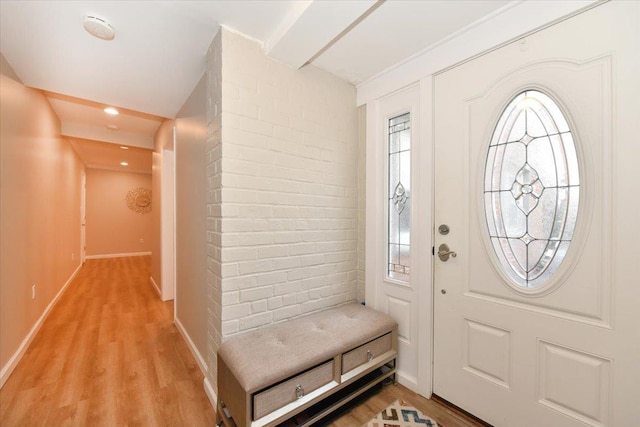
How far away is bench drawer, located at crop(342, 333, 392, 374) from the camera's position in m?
1.52

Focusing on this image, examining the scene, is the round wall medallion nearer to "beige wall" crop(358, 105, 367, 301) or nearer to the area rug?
"beige wall" crop(358, 105, 367, 301)

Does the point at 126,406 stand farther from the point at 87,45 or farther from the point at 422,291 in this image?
the point at 87,45

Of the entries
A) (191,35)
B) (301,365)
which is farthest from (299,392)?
(191,35)

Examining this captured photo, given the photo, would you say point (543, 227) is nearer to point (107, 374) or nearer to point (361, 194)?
point (361, 194)

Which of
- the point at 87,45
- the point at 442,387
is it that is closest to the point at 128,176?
the point at 87,45

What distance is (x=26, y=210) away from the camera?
7.80 ft

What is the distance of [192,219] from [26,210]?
62.4 inches

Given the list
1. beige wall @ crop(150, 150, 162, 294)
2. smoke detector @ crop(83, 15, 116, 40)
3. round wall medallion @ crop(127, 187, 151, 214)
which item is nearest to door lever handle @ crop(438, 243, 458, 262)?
smoke detector @ crop(83, 15, 116, 40)

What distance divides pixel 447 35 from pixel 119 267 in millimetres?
7052

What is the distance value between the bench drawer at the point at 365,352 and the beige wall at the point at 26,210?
242 cm

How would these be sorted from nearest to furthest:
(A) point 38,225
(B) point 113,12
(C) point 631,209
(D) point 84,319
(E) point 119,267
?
(C) point 631,209 < (B) point 113,12 < (A) point 38,225 < (D) point 84,319 < (E) point 119,267

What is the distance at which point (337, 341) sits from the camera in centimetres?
148

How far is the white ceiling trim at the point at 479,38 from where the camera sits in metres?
1.23

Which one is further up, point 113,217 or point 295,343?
point 113,217
